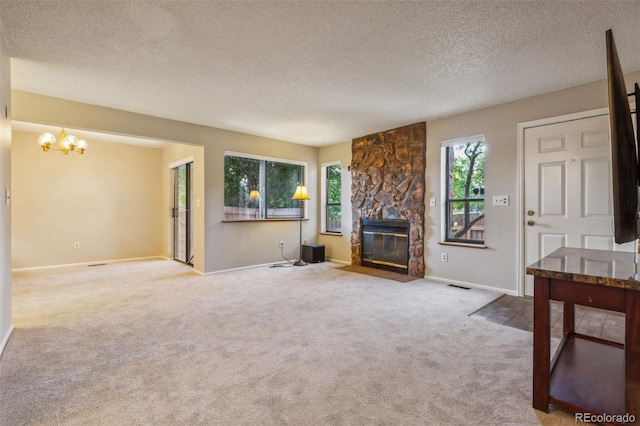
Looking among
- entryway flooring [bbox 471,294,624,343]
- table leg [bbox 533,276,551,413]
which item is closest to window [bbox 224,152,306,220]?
entryway flooring [bbox 471,294,624,343]

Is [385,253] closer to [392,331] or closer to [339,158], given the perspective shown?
[339,158]

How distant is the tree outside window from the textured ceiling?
754mm

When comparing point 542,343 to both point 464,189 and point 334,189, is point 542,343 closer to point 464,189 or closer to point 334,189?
point 464,189

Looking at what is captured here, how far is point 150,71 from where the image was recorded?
9.73ft

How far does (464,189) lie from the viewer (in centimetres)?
437

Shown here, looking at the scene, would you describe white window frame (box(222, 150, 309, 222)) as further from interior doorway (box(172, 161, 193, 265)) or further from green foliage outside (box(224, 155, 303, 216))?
interior doorway (box(172, 161, 193, 265))

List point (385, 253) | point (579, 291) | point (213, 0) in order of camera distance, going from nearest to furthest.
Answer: point (579, 291), point (213, 0), point (385, 253)

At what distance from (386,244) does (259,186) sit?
8.60ft

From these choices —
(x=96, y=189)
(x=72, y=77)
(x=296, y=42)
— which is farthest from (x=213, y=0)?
(x=96, y=189)

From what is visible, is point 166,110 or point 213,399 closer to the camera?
point 213,399

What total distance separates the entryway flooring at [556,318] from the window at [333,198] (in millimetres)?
3422

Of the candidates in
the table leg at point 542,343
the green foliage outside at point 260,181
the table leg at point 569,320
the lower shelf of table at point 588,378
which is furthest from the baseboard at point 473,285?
the green foliage outside at point 260,181

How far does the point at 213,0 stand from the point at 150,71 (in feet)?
4.65

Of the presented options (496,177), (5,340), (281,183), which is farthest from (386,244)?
(5,340)
